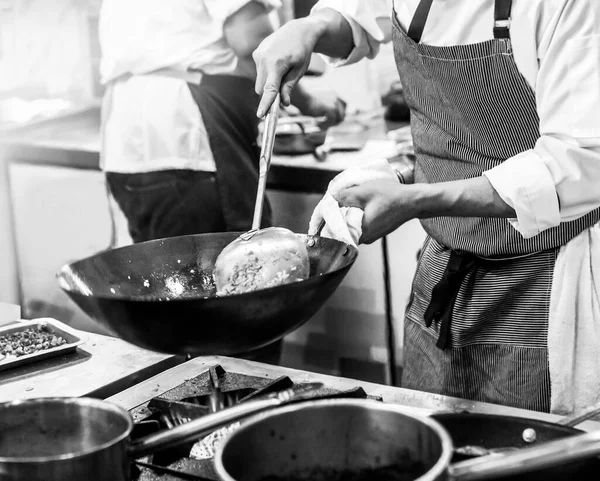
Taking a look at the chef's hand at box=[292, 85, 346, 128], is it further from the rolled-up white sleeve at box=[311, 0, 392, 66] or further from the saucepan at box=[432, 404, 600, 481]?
the saucepan at box=[432, 404, 600, 481]

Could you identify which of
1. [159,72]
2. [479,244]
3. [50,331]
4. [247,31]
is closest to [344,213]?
[479,244]

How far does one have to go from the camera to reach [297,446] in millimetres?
855

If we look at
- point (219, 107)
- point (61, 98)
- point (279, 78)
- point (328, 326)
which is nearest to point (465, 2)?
point (279, 78)

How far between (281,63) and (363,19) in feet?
1.21

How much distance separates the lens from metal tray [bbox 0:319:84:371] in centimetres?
162

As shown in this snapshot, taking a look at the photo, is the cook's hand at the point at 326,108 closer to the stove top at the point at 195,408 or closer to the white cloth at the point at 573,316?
the white cloth at the point at 573,316

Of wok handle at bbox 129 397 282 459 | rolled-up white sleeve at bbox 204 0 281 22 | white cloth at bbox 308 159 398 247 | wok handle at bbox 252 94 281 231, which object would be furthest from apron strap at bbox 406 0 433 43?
rolled-up white sleeve at bbox 204 0 281 22

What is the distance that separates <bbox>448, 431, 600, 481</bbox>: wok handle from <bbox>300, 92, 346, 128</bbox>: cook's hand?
259 centimetres

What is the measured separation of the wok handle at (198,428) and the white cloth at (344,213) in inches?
20.2

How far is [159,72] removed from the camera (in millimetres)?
2857

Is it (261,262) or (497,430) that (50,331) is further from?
(497,430)

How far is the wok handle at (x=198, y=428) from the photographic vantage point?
885 millimetres

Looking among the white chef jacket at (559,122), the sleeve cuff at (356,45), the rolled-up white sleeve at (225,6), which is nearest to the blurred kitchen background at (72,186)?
the rolled-up white sleeve at (225,6)

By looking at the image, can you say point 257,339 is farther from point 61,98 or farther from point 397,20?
point 61,98
